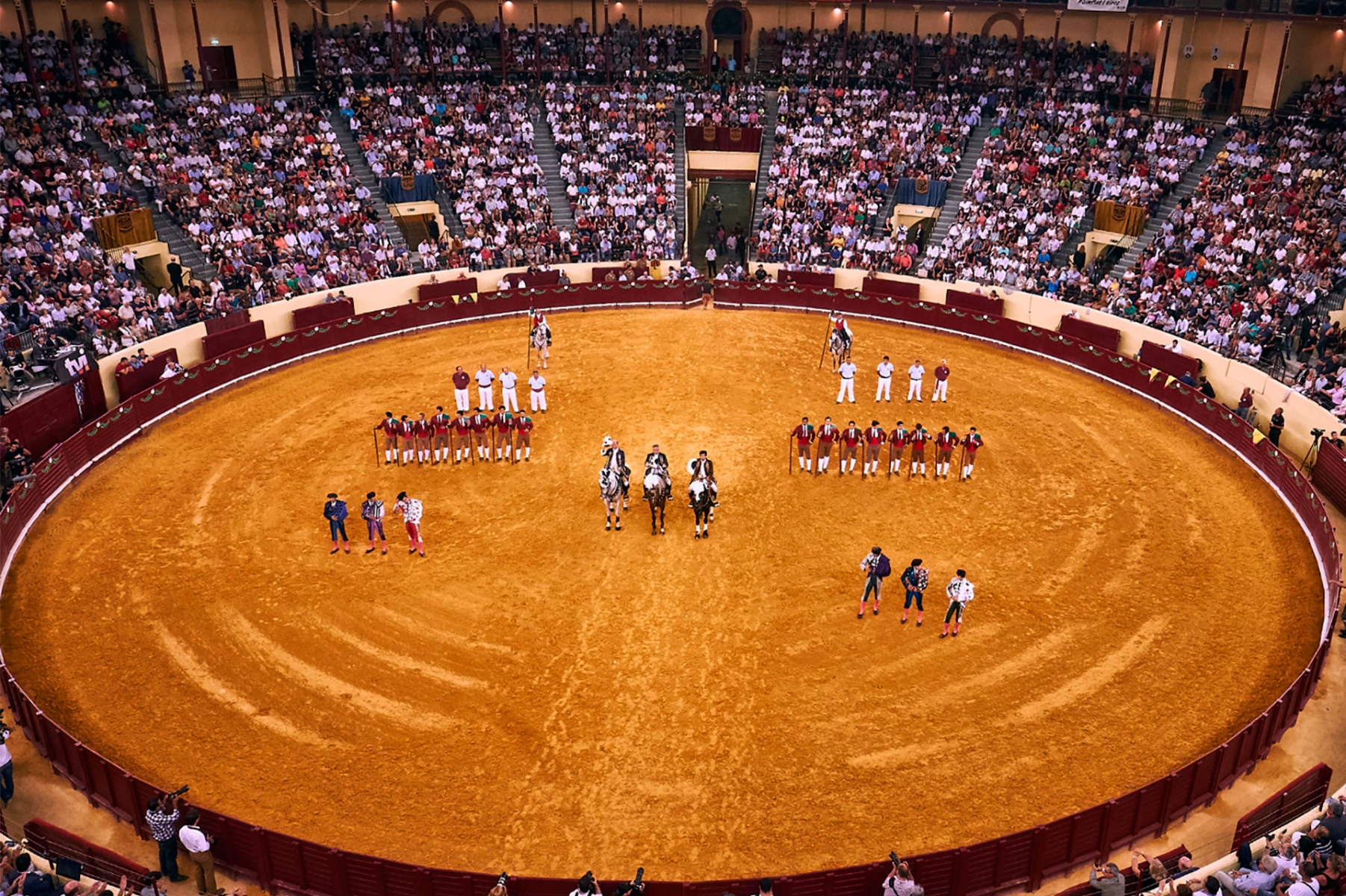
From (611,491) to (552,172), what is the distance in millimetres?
26715

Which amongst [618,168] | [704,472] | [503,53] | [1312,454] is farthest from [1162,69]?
[704,472]

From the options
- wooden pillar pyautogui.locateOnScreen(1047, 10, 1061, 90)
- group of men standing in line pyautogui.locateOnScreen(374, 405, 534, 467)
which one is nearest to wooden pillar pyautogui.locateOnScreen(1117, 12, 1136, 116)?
wooden pillar pyautogui.locateOnScreen(1047, 10, 1061, 90)

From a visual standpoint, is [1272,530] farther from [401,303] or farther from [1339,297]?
[401,303]

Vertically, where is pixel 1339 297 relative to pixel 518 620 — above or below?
above

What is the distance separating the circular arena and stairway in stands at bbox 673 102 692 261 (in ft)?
0.95

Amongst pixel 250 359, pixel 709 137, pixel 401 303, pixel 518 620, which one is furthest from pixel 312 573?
pixel 709 137

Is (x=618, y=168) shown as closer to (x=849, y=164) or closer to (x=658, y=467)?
(x=849, y=164)

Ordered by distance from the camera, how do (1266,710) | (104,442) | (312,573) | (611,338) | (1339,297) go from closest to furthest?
(1266,710)
(312,573)
(104,442)
(1339,297)
(611,338)

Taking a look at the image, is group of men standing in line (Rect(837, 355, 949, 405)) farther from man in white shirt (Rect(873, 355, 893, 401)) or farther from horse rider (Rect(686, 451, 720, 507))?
horse rider (Rect(686, 451, 720, 507))

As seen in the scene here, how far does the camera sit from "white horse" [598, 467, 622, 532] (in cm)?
2270

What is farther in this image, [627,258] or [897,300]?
[627,258]

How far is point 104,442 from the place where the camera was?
27031 millimetres

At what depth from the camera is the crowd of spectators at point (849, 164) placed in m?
43.0

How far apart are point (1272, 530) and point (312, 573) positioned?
65.1 feet
